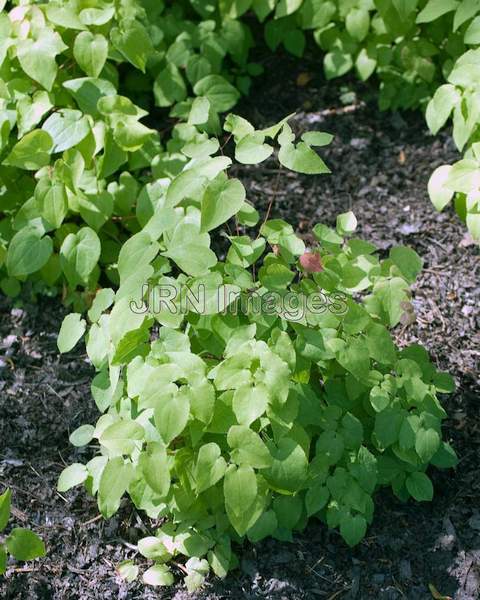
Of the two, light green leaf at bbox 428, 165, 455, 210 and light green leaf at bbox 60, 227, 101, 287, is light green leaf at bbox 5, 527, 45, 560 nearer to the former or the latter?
light green leaf at bbox 60, 227, 101, 287

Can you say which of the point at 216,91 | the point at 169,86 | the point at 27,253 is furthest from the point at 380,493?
the point at 169,86

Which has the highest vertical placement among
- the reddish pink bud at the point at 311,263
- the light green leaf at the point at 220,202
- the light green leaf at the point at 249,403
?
the light green leaf at the point at 220,202

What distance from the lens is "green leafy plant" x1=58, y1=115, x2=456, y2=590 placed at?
6.93 feet

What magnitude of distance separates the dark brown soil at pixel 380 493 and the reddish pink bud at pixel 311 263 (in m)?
0.79

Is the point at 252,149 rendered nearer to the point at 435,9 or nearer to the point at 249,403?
the point at 249,403

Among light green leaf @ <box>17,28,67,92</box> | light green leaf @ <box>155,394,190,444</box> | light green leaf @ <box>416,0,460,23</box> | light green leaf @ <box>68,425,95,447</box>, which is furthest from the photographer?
light green leaf @ <box>416,0,460,23</box>

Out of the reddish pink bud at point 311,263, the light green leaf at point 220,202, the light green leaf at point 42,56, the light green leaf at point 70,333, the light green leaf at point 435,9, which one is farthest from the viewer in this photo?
the light green leaf at point 435,9

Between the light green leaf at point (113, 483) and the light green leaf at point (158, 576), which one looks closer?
the light green leaf at point (113, 483)

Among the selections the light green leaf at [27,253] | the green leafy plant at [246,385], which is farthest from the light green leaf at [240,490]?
the light green leaf at [27,253]

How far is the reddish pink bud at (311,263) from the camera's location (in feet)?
7.51

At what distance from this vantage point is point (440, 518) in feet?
8.38

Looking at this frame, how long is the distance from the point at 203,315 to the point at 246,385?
0.27 meters

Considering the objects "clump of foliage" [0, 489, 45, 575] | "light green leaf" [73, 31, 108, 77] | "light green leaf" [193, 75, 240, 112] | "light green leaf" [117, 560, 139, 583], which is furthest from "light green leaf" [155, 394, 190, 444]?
"light green leaf" [193, 75, 240, 112]

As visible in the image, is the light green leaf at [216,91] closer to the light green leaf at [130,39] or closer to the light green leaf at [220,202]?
the light green leaf at [130,39]
